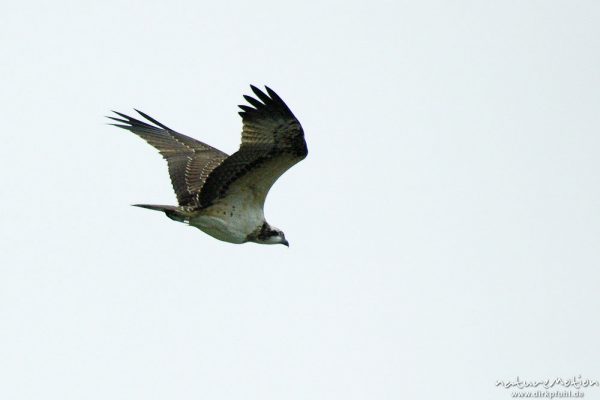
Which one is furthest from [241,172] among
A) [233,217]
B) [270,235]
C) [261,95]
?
[270,235]

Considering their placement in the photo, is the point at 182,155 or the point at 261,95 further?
the point at 182,155

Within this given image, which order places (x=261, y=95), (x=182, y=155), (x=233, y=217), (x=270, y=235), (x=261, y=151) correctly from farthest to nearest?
(x=182, y=155) → (x=270, y=235) → (x=233, y=217) → (x=261, y=151) → (x=261, y=95)

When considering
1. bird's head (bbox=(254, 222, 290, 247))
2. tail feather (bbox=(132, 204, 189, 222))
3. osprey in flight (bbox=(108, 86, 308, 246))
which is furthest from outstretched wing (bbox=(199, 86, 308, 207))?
bird's head (bbox=(254, 222, 290, 247))

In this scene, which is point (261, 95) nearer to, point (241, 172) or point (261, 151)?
point (261, 151)

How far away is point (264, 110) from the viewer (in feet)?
43.1

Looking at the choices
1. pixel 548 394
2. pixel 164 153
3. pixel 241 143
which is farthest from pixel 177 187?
pixel 548 394

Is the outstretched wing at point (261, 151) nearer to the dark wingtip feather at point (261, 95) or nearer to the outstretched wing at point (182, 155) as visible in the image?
the dark wingtip feather at point (261, 95)

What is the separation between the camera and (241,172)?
45.9 feet

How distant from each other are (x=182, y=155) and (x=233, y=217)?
256 centimetres

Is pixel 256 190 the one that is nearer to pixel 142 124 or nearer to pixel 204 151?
pixel 204 151

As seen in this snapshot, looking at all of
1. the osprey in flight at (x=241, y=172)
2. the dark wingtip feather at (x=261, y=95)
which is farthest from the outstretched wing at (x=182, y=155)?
the dark wingtip feather at (x=261, y=95)

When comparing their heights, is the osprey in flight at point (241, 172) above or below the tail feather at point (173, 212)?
above

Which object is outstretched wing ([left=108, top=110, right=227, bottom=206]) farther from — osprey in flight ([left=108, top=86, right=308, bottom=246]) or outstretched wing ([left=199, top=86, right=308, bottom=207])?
outstretched wing ([left=199, top=86, right=308, bottom=207])

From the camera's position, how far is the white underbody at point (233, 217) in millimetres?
14555
